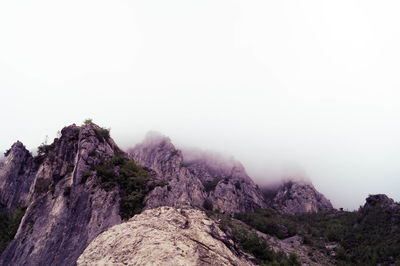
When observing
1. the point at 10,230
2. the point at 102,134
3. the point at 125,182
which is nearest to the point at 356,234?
the point at 125,182

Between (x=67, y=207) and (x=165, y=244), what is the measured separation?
33598mm

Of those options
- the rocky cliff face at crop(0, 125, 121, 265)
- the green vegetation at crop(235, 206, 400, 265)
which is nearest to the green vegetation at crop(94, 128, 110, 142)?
the rocky cliff face at crop(0, 125, 121, 265)

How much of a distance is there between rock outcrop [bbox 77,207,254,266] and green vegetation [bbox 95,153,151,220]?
67.8 ft

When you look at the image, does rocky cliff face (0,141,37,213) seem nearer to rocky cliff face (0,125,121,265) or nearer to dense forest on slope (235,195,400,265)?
rocky cliff face (0,125,121,265)

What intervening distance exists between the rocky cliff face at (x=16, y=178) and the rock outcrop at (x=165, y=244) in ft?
269

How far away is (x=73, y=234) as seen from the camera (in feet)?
109

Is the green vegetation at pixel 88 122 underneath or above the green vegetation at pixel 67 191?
above

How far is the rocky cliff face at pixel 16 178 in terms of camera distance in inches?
3140

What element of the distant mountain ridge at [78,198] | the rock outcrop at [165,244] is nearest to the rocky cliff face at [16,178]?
the distant mountain ridge at [78,198]

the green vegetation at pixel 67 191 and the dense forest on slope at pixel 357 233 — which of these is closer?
the green vegetation at pixel 67 191

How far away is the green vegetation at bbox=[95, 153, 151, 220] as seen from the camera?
115ft

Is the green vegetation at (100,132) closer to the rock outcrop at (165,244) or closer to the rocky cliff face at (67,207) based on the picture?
the rocky cliff face at (67,207)

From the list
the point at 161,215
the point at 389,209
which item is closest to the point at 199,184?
the point at 389,209

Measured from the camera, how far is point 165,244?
11.8 m
